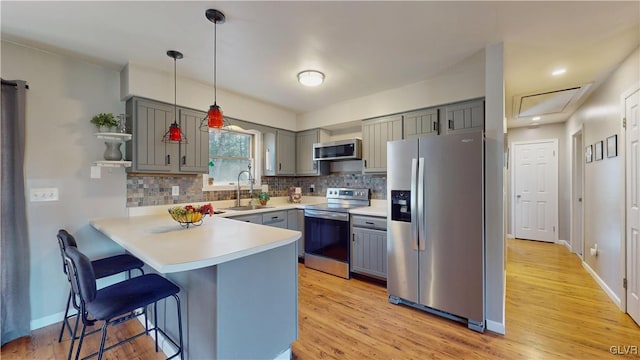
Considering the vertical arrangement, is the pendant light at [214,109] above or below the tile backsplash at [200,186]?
above

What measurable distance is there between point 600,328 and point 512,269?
1.51m

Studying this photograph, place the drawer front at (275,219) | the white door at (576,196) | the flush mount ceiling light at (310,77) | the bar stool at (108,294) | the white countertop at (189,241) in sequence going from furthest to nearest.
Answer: the white door at (576,196) < the drawer front at (275,219) < the flush mount ceiling light at (310,77) < the bar stool at (108,294) < the white countertop at (189,241)

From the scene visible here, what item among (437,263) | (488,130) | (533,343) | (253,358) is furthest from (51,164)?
(533,343)

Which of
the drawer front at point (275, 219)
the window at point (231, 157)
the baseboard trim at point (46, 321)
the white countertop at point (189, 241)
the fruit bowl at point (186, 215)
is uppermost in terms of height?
the window at point (231, 157)

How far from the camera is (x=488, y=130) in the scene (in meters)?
2.24

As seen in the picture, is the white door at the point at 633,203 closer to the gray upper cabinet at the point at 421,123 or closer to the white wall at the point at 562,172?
the gray upper cabinet at the point at 421,123

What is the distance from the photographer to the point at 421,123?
3092 mm

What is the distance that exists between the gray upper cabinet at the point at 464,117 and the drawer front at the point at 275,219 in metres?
2.35

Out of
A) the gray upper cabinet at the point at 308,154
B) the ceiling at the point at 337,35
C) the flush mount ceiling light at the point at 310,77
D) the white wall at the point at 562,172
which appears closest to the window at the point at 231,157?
the gray upper cabinet at the point at 308,154

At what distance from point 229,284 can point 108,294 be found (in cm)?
76

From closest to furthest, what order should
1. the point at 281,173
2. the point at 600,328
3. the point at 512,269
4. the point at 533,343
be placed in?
the point at 533,343 < the point at 600,328 < the point at 512,269 < the point at 281,173

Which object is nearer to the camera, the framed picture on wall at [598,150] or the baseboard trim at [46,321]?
the baseboard trim at [46,321]

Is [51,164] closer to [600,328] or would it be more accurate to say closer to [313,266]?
[313,266]

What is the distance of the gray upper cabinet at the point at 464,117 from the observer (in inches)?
106
